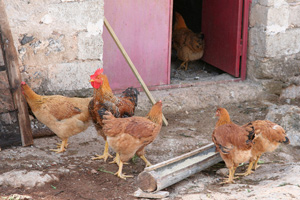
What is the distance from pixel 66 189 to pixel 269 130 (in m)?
2.16

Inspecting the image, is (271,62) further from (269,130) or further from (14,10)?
(14,10)

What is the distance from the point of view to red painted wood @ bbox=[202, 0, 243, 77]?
723cm

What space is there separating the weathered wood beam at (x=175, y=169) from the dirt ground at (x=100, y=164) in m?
0.14

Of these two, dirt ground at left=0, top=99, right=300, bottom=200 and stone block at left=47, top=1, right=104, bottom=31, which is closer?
dirt ground at left=0, top=99, right=300, bottom=200

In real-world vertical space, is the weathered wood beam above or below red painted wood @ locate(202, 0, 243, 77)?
below

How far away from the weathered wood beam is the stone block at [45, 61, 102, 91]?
1872 mm

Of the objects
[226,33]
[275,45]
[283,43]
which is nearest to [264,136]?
[275,45]

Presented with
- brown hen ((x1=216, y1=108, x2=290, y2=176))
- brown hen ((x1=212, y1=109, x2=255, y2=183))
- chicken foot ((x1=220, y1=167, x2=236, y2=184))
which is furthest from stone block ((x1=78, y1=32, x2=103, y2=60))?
chicken foot ((x1=220, y1=167, x2=236, y2=184))

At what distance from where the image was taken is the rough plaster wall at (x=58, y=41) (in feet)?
16.9

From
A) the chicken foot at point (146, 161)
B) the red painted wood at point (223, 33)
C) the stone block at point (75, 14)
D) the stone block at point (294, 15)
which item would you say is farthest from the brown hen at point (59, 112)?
the stone block at point (294, 15)

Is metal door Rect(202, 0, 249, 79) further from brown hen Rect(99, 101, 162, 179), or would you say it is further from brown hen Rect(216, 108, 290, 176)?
brown hen Rect(99, 101, 162, 179)

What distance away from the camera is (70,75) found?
5.57 m

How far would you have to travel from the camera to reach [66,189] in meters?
4.25

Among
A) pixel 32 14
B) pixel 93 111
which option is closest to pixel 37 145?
pixel 93 111
